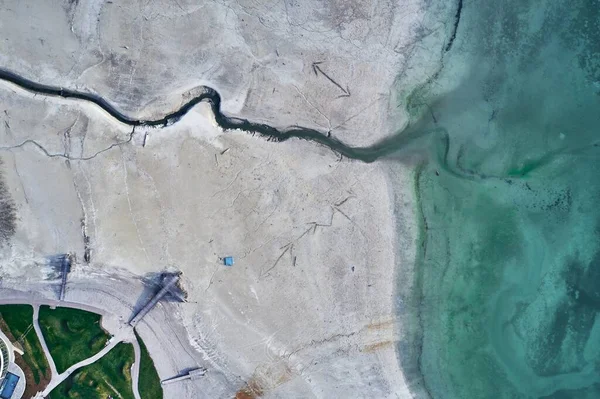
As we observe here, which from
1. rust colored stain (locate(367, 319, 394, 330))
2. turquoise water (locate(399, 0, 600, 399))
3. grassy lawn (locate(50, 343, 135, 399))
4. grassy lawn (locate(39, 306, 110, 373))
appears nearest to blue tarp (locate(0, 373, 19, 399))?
grassy lawn (locate(50, 343, 135, 399))

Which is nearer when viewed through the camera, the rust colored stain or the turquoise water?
the turquoise water

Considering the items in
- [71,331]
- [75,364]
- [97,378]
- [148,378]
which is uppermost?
[71,331]

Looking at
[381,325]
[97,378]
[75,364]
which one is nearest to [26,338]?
[75,364]

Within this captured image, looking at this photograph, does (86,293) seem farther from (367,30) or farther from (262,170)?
(367,30)

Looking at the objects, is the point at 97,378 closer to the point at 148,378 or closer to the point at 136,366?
the point at 136,366

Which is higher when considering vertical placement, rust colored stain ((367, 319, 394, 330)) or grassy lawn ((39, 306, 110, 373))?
grassy lawn ((39, 306, 110, 373))

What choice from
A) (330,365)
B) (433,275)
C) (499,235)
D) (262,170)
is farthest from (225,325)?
(499,235)

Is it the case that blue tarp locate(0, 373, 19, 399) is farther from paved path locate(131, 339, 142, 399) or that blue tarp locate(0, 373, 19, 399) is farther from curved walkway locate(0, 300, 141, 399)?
paved path locate(131, 339, 142, 399)
